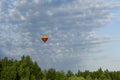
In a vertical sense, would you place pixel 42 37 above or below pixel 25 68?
above

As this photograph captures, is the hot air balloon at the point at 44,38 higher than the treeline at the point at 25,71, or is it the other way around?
the hot air balloon at the point at 44,38

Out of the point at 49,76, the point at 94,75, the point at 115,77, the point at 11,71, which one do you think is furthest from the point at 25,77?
the point at 115,77

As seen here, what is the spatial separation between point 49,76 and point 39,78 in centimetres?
656

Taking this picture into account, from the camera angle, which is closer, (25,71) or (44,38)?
(44,38)

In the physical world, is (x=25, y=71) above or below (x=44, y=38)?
below

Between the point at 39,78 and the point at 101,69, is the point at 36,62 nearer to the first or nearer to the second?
the point at 39,78

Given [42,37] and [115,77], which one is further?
[115,77]

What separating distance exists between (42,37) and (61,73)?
62.3ft

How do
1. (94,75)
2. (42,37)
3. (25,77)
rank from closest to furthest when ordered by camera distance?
(42,37) < (25,77) < (94,75)

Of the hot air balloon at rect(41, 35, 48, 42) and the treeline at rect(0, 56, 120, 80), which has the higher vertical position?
the hot air balloon at rect(41, 35, 48, 42)

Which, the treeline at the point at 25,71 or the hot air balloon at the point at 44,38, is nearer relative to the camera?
the hot air balloon at the point at 44,38

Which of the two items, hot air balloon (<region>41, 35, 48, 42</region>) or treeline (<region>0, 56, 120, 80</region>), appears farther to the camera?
treeline (<region>0, 56, 120, 80</region>)

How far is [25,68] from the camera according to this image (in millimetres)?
89312

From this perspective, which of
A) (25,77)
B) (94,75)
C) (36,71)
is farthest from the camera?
(94,75)
